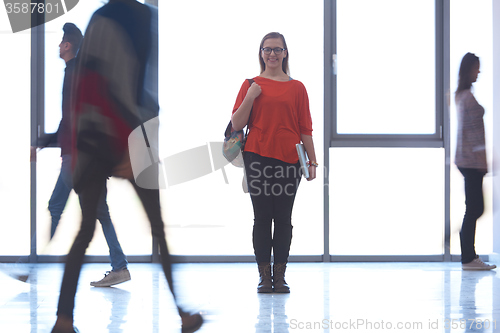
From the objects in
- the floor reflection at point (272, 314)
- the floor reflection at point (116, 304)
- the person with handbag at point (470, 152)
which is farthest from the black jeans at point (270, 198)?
the person with handbag at point (470, 152)

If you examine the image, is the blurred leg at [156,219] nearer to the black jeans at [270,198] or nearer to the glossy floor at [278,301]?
the glossy floor at [278,301]

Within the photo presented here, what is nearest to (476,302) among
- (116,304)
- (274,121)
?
(274,121)

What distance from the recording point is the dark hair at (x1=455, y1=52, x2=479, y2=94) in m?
3.20

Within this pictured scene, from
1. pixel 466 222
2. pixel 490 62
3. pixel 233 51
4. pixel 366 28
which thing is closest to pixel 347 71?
pixel 366 28

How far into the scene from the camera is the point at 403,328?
1.93 m

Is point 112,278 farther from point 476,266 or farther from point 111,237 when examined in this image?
point 476,266

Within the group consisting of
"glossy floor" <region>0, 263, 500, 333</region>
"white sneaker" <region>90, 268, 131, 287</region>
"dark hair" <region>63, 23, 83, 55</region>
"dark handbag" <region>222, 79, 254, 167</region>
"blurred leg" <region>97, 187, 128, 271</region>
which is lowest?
"glossy floor" <region>0, 263, 500, 333</region>

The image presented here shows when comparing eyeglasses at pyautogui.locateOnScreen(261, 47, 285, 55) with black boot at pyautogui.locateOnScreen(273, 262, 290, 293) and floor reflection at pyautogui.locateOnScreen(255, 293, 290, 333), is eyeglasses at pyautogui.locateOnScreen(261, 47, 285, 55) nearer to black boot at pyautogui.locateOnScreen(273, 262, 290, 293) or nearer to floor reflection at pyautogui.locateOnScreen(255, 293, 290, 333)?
black boot at pyautogui.locateOnScreen(273, 262, 290, 293)

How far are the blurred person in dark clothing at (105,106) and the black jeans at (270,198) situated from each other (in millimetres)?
928

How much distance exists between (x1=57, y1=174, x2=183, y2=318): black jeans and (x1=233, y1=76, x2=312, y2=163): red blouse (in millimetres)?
928

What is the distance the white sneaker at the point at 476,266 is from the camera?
3.21 m

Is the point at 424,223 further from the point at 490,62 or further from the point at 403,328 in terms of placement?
the point at 403,328

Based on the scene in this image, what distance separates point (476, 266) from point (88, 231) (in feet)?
8.36

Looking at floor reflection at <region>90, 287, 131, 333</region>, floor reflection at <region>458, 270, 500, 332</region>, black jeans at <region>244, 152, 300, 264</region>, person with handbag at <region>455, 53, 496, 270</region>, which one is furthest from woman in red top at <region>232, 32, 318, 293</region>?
person with handbag at <region>455, 53, 496, 270</region>
